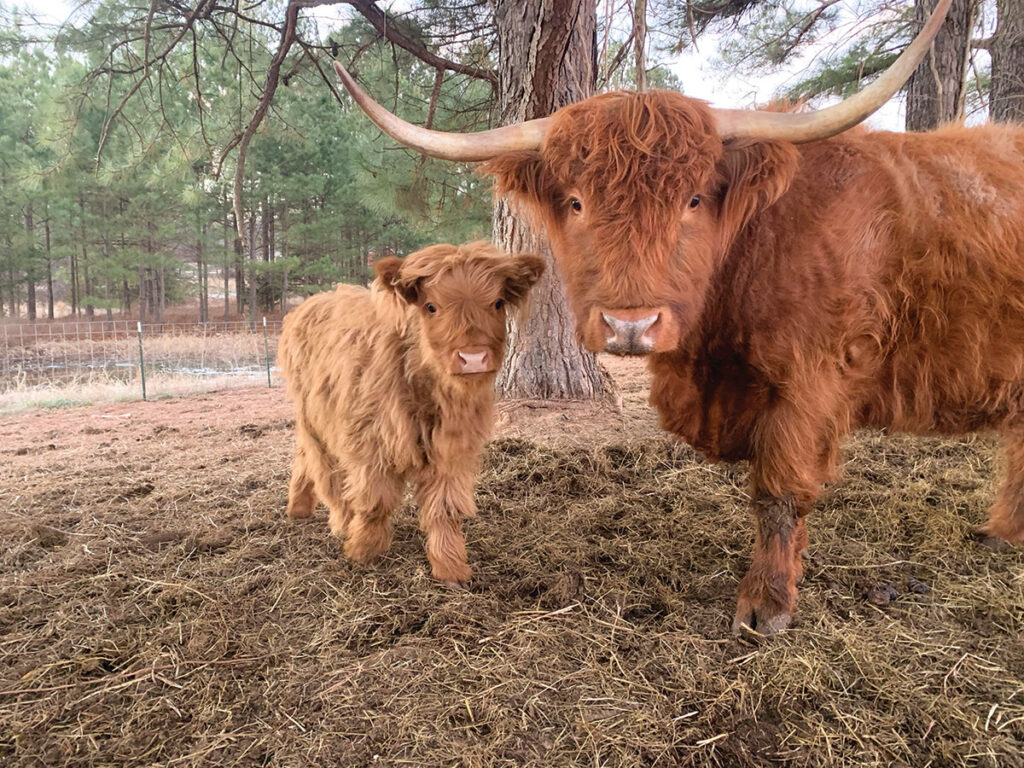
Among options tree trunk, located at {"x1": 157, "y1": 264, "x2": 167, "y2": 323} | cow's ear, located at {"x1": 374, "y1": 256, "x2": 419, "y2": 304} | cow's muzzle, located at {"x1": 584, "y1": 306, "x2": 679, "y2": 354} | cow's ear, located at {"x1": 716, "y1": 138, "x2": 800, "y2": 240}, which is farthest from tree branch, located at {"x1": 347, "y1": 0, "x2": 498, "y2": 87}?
tree trunk, located at {"x1": 157, "y1": 264, "x2": 167, "y2": 323}

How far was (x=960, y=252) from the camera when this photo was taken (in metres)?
2.11

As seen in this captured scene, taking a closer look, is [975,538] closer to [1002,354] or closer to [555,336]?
[1002,354]

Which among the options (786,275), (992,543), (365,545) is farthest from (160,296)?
(992,543)

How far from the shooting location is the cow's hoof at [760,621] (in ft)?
7.14

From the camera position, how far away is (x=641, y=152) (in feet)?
5.76

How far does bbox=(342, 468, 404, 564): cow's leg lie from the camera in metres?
2.66

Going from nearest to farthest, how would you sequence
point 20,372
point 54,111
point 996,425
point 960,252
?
1. point 960,252
2. point 996,425
3. point 54,111
4. point 20,372

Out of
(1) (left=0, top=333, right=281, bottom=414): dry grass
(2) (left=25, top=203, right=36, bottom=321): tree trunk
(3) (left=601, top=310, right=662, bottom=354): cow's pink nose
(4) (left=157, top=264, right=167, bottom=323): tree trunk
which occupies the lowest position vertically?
(1) (left=0, top=333, right=281, bottom=414): dry grass

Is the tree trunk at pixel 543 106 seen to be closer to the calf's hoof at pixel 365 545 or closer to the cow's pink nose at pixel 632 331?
the calf's hoof at pixel 365 545

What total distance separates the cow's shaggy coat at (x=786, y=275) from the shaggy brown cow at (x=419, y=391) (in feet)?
1.39

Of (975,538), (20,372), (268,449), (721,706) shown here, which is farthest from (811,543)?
(20,372)

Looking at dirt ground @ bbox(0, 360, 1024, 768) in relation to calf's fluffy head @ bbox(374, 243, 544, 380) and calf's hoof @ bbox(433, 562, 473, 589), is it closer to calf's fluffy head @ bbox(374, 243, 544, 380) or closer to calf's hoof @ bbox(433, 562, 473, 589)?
calf's hoof @ bbox(433, 562, 473, 589)

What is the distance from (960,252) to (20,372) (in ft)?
55.3

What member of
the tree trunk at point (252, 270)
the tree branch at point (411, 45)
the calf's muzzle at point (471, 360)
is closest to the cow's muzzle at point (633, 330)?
the calf's muzzle at point (471, 360)
